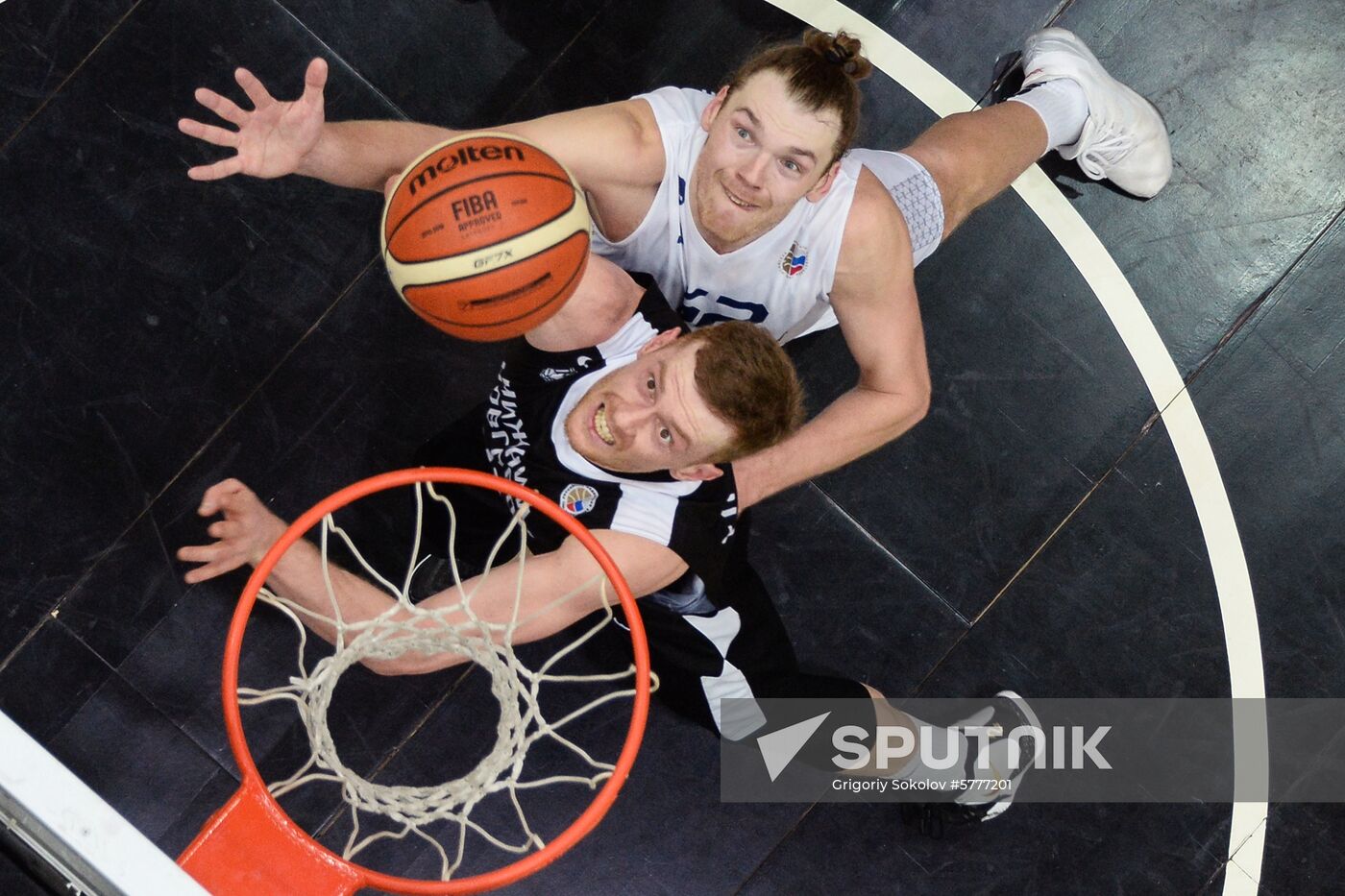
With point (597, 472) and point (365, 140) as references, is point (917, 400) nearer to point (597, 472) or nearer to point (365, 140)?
point (597, 472)

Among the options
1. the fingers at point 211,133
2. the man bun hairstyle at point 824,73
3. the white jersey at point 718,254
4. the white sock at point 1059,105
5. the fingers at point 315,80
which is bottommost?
the fingers at point 211,133

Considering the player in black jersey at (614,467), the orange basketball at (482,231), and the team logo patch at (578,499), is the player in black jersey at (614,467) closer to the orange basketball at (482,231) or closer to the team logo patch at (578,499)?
the team logo patch at (578,499)

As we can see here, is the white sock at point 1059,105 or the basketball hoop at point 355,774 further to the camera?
the white sock at point 1059,105

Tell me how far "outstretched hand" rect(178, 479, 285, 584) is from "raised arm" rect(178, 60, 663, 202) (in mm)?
730

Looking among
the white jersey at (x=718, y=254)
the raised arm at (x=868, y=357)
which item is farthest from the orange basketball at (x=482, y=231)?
the raised arm at (x=868, y=357)

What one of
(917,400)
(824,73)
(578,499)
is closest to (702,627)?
(578,499)

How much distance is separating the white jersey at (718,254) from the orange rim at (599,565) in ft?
2.82

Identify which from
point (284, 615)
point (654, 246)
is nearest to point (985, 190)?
point (654, 246)

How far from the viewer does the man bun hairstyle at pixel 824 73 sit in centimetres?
280

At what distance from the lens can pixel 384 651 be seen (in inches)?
113

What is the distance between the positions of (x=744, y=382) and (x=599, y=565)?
57cm

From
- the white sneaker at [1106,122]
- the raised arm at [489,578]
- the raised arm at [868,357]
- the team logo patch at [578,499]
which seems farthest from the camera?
the white sneaker at [1106,122]

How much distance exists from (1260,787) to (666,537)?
7.76 ft

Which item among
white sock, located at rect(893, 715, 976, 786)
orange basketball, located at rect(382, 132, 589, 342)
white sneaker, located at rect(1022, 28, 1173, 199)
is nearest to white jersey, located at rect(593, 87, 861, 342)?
orange basketball, located at rect(382, 132, 589, 342)
